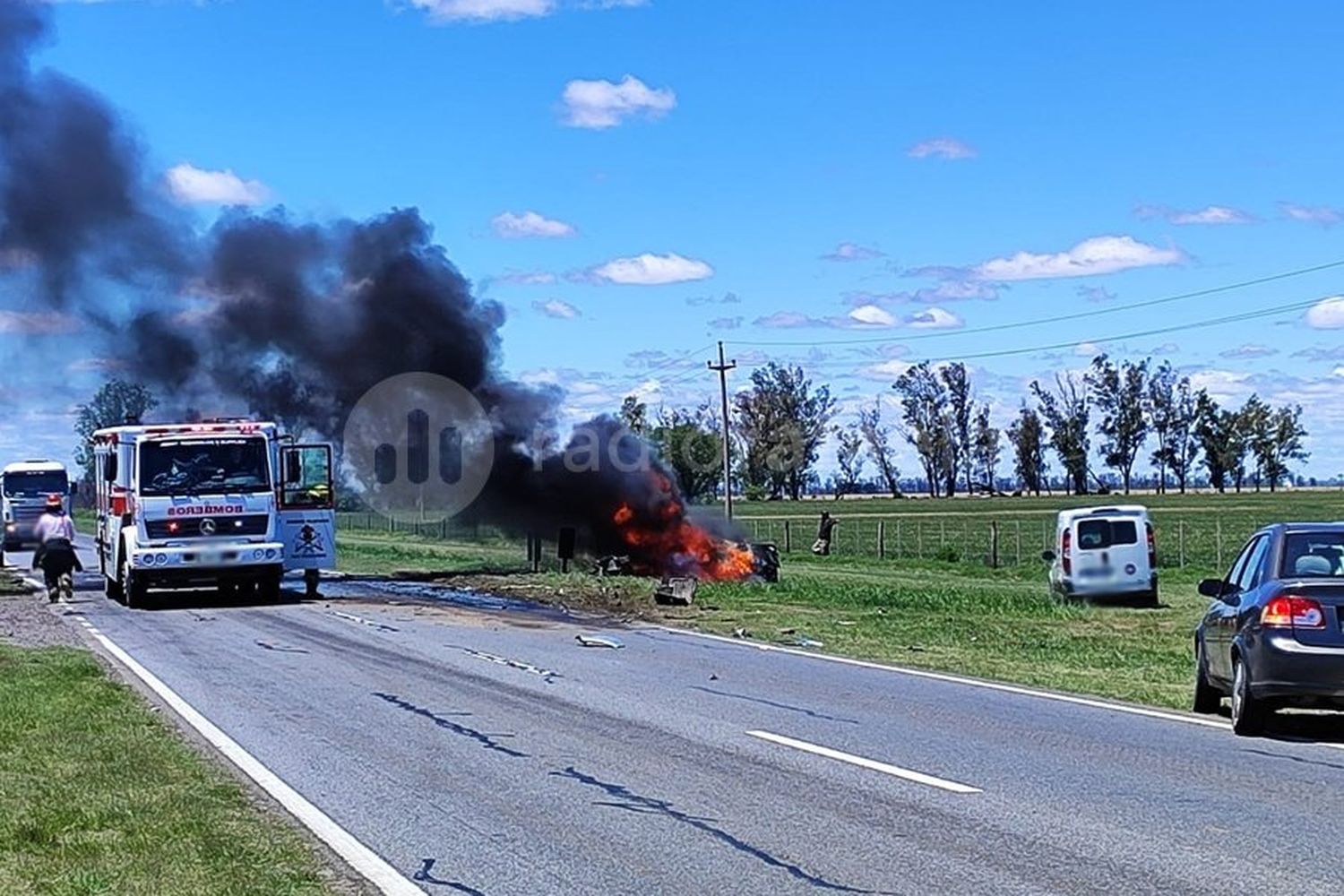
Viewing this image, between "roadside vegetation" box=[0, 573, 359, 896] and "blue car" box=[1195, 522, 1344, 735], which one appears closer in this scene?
"roadside vegetation" box=[0, 573, 359, 896]

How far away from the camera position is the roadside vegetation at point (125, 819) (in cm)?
802

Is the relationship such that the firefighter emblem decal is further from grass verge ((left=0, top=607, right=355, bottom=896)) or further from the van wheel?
grass verge ((left=0, top=607, right=355, bottom=896))

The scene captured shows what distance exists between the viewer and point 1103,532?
108 ft

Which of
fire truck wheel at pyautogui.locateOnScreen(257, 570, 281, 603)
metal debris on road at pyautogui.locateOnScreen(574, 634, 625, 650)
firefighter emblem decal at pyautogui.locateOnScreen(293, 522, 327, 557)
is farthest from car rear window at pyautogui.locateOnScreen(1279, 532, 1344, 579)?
firefighter emblem decal at pyautogui.locateOnScreen(293, 522, 327, 557)

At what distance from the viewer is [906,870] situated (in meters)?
8.16

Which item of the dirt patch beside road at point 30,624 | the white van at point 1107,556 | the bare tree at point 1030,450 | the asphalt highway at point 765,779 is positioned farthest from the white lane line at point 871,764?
the bare tree at point 1030,450

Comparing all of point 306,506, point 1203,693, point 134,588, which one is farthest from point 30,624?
point 1203,693

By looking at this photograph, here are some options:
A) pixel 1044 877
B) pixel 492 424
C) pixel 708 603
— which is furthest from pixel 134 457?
pixel 1044 877

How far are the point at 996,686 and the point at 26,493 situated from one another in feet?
136

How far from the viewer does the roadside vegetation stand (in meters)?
8.02

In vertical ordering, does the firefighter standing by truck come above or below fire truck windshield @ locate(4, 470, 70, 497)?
below

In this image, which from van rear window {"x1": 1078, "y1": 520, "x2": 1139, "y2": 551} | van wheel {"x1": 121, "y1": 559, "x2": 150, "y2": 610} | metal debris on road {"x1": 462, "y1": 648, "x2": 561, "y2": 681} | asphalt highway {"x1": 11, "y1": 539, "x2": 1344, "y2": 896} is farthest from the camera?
van rear window {"x1": 1078, "y1": 520, "x2": 1139, "y2": 551}

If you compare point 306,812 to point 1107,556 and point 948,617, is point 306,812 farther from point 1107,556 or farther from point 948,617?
point 1107,556

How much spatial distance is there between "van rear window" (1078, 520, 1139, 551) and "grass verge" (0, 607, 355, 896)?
2174 centimetres
